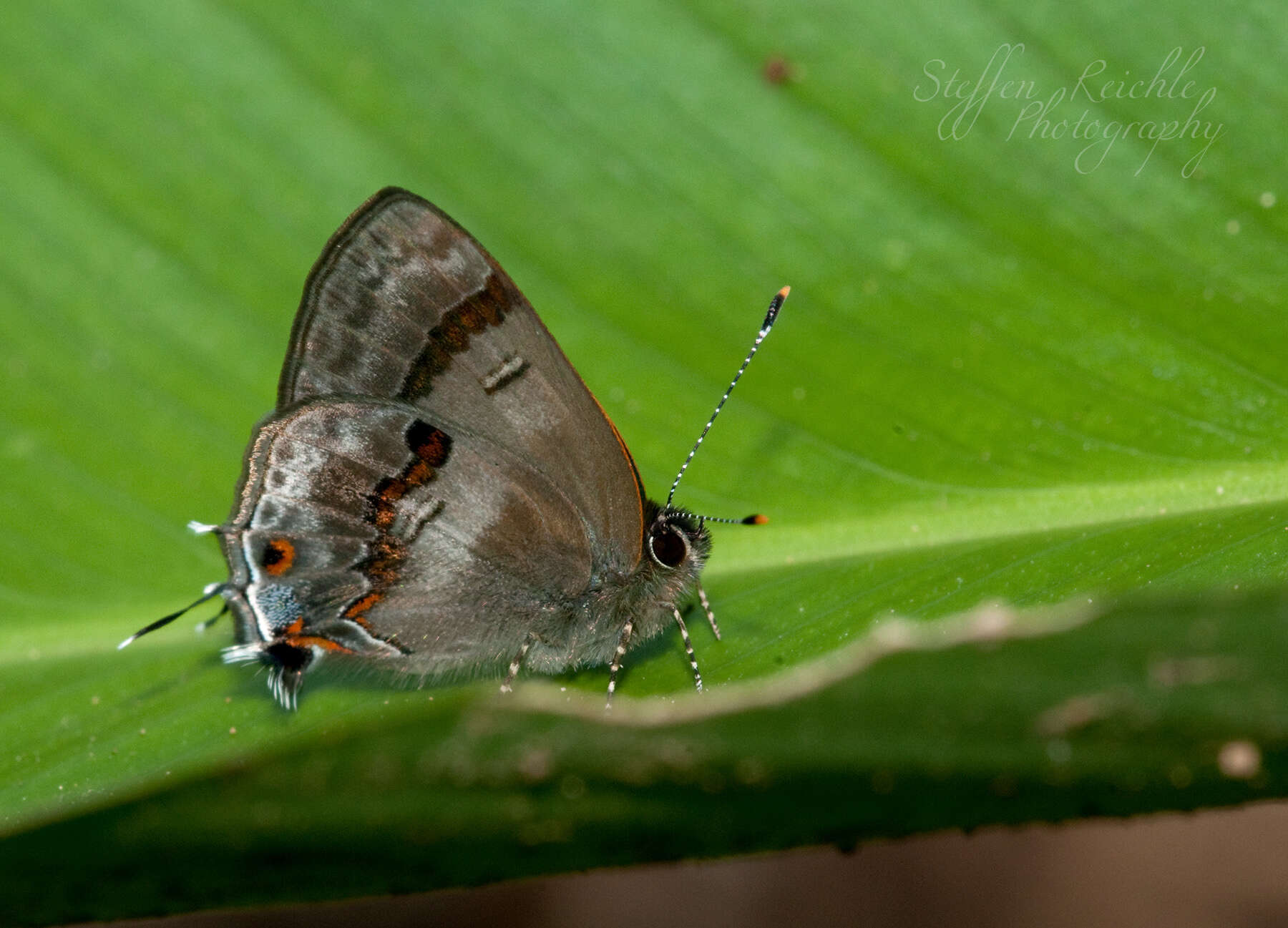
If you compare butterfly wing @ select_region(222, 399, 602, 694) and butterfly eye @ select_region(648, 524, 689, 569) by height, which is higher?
butterfly eye @ select_region(648, 524, 689, 569)

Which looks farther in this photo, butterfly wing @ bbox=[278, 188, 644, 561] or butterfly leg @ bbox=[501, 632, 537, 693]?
butterfly leg @ bbox=[501, 632, 537, 693]

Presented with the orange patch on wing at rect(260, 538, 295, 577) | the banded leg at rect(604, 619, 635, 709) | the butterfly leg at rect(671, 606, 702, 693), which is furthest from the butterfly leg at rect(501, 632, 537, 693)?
the orange patch on wing at rect(260, 538, 295, 577)

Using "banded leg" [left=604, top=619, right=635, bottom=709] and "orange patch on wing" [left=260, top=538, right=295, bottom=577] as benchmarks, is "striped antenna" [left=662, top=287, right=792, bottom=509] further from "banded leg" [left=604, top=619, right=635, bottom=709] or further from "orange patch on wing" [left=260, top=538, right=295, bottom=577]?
"orange patch on wing" [left=260, top=538, right=295, bottom=577]

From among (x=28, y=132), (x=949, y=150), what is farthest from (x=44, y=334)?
(x=949, y=150)

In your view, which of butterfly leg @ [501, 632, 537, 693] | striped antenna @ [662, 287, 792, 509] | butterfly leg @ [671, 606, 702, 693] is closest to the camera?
butterfly leg @ [671, 606, 702, 693]

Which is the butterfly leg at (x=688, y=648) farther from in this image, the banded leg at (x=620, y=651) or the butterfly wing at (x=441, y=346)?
the butterfly wing at (x=441, y=346)

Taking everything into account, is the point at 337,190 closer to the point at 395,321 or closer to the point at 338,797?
the point at 395,321
